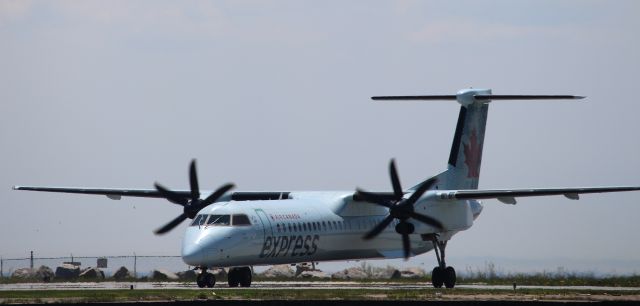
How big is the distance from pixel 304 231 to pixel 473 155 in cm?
1020

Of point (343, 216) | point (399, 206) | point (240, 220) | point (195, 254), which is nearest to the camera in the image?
point (195, 254)

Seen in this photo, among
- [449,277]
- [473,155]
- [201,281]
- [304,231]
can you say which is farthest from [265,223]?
[473,155]

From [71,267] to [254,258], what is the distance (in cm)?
1557

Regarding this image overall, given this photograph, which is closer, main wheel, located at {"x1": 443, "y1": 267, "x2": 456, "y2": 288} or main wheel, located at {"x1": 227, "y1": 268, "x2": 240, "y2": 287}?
main wheel, located at {"x1": 227, "y1": 268, "x2": 240, "y2": 287}

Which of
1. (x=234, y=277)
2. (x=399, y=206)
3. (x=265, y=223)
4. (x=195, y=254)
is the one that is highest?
(x=399, y=206)

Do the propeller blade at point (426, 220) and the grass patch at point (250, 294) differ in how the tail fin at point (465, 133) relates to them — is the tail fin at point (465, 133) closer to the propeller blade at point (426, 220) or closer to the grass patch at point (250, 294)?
the propeller blade at point (426, 220)

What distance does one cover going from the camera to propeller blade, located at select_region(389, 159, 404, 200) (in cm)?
4512

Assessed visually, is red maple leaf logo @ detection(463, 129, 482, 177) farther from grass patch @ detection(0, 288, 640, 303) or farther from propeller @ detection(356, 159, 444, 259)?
grass patch @ detection(0, 288, 640, 303)

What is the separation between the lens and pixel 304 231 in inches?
1845

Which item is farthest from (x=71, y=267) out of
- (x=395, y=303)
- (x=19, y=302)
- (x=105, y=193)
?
(x=395, y=303)

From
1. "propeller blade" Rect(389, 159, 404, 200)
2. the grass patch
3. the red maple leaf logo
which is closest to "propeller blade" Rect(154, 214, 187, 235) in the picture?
the grass patch

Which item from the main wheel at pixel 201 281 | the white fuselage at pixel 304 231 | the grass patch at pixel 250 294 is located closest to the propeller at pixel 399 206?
the white fuselage at pixel 304 231

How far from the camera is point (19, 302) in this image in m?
32.6

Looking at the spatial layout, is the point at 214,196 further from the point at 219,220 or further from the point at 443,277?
the point at 443,277
